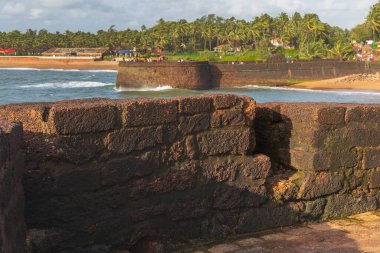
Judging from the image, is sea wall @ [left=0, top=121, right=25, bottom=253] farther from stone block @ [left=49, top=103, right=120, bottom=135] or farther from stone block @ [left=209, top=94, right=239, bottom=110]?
stone block @ [left=209, top=94, right=239, bottom=110]

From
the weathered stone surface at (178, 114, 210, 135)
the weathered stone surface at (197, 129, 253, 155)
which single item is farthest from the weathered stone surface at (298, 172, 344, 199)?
the weathered stone surface at (178, 114, 210, 135)

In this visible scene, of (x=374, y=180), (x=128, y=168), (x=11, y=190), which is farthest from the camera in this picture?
(x=374, y=180)

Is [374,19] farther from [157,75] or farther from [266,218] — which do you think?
[266,218]

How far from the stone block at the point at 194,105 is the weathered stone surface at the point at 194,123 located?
45mm

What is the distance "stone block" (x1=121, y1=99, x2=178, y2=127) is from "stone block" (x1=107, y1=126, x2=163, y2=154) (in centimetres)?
5

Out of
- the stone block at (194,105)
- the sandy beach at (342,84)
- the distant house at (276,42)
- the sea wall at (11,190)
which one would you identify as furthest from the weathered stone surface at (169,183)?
the distant house at (276,42)

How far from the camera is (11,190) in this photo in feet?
8.77

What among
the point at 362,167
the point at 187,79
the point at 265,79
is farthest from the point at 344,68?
the point at 362,167

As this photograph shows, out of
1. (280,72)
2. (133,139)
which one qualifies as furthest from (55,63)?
(133,139)

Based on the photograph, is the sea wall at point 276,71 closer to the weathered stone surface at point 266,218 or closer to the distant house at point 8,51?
the weathered stone surface at point 266,218

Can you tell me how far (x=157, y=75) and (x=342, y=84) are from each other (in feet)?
69.5

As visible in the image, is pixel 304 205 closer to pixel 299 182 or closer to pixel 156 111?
pixel 299 182

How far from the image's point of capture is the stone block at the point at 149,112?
3.62 metres

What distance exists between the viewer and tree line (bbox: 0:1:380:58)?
101m
